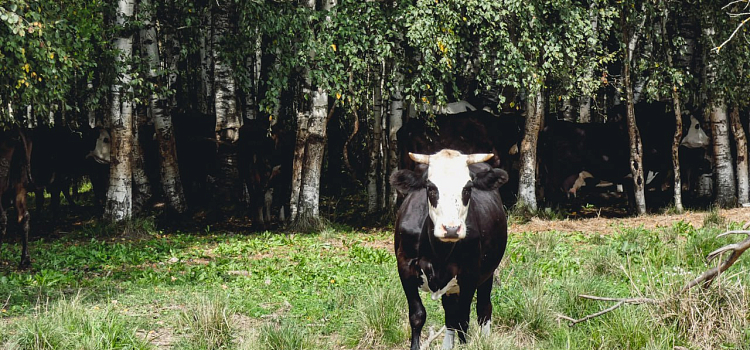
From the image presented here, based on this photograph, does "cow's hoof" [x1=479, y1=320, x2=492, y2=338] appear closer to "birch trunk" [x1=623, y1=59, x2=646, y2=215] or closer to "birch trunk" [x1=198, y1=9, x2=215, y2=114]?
"birch trunk" [x1=623, y1=59, x2=646, y2=215]

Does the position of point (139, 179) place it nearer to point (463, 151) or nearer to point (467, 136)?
point (463, 151)

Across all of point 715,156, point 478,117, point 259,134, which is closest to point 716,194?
point 715,156

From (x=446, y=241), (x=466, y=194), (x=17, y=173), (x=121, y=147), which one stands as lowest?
(x=446, y=241)

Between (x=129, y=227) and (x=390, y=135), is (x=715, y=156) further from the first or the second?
(x=129, y=227)

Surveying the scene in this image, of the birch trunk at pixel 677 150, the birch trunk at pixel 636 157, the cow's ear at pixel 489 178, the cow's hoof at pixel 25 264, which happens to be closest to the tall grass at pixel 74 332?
the cow's ear at pixel 489 178

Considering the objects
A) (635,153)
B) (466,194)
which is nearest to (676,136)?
(635,153)

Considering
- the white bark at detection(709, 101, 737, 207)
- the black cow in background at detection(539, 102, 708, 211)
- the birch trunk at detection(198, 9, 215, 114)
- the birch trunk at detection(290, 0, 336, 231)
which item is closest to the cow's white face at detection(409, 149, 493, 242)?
the birch trunk at detection(290, 0, 336, 231)

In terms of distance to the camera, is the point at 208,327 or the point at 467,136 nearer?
the point at 208,327

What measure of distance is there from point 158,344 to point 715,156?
13489mm

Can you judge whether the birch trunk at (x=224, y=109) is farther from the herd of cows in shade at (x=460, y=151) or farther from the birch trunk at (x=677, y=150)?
the birch trunk at (x=677, y=150)

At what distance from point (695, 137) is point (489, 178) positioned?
1275cm

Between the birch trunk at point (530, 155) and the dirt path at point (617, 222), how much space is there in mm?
856

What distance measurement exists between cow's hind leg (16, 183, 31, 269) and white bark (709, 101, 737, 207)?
43.6ft

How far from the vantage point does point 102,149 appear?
17.0 meters
